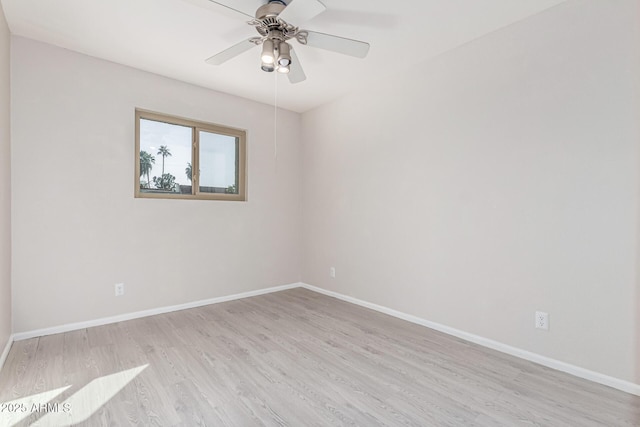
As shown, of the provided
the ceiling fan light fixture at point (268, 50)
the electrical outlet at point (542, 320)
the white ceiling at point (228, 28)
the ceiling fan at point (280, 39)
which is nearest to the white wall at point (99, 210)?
the white ceiling at point (228, 28)

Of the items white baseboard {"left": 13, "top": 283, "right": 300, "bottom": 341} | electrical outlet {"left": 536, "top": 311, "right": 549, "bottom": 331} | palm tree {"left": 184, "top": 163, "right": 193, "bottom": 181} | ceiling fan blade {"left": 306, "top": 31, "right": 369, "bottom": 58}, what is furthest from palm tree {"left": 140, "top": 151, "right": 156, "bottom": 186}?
electrical outlet {"left": 536, "top": 311, "right": 549, "bottom": 331}

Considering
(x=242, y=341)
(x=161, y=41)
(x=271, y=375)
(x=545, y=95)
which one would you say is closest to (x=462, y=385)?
(x=271, y=375)

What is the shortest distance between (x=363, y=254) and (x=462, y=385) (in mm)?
1790

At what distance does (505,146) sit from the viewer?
2.46 meters

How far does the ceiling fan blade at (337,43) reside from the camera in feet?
6.88

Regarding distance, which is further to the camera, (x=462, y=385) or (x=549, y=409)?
(x=462, y=385)

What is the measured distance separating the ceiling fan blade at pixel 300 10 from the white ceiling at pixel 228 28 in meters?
0.07

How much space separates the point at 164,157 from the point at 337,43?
2.24 meters

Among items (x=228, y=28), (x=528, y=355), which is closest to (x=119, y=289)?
(x=228, y=28)

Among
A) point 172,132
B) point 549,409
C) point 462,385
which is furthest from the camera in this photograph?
point 172,132

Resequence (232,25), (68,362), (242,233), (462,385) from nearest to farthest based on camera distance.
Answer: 1. (462,385)
2. (68,362)
3. (232,25)
4. (242,233)

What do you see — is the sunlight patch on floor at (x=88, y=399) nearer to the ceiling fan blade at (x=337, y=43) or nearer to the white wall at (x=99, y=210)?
the white wall at (x=99, y=210)

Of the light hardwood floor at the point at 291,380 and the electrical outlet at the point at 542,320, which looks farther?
the electrical outlet at the point at 542,320

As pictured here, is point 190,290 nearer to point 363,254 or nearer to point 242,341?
point 242,341
